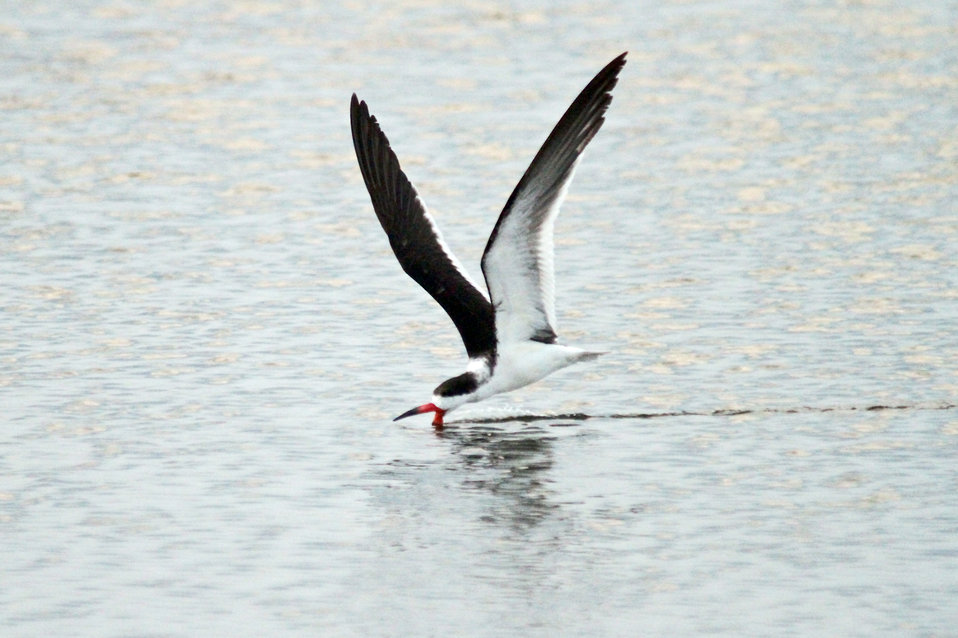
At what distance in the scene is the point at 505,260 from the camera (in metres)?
8.41

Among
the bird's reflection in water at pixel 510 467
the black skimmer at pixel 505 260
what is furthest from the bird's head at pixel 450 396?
the bird's reflection in water at pixel 510 467

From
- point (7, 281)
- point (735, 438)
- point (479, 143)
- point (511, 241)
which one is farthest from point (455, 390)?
point (479, 143)

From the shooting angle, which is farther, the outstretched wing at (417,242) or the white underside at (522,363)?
the outstretched wing at (417,242)

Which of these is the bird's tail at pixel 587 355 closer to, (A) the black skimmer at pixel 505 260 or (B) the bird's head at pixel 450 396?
(A) the black skimmer at pixel 505 260

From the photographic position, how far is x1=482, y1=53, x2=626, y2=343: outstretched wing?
825cm

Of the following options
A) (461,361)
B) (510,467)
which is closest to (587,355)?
(510,467)

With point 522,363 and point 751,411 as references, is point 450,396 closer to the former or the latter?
point 522,363

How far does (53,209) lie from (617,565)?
792 cm

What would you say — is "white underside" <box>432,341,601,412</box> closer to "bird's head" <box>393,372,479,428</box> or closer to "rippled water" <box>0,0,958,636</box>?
"bird's head" <box>393,372,479,428</box>

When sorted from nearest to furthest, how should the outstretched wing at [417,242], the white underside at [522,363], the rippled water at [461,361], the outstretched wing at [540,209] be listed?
the rippled water at [461,361], the outstretched wing at [540,209], the white underside at [522,363], the outstretched wing at [417,242]

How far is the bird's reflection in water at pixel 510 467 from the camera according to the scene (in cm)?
738

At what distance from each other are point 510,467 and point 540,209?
4.04 ft

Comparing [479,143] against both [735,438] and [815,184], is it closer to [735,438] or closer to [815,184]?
[815,184]

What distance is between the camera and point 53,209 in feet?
44.2
